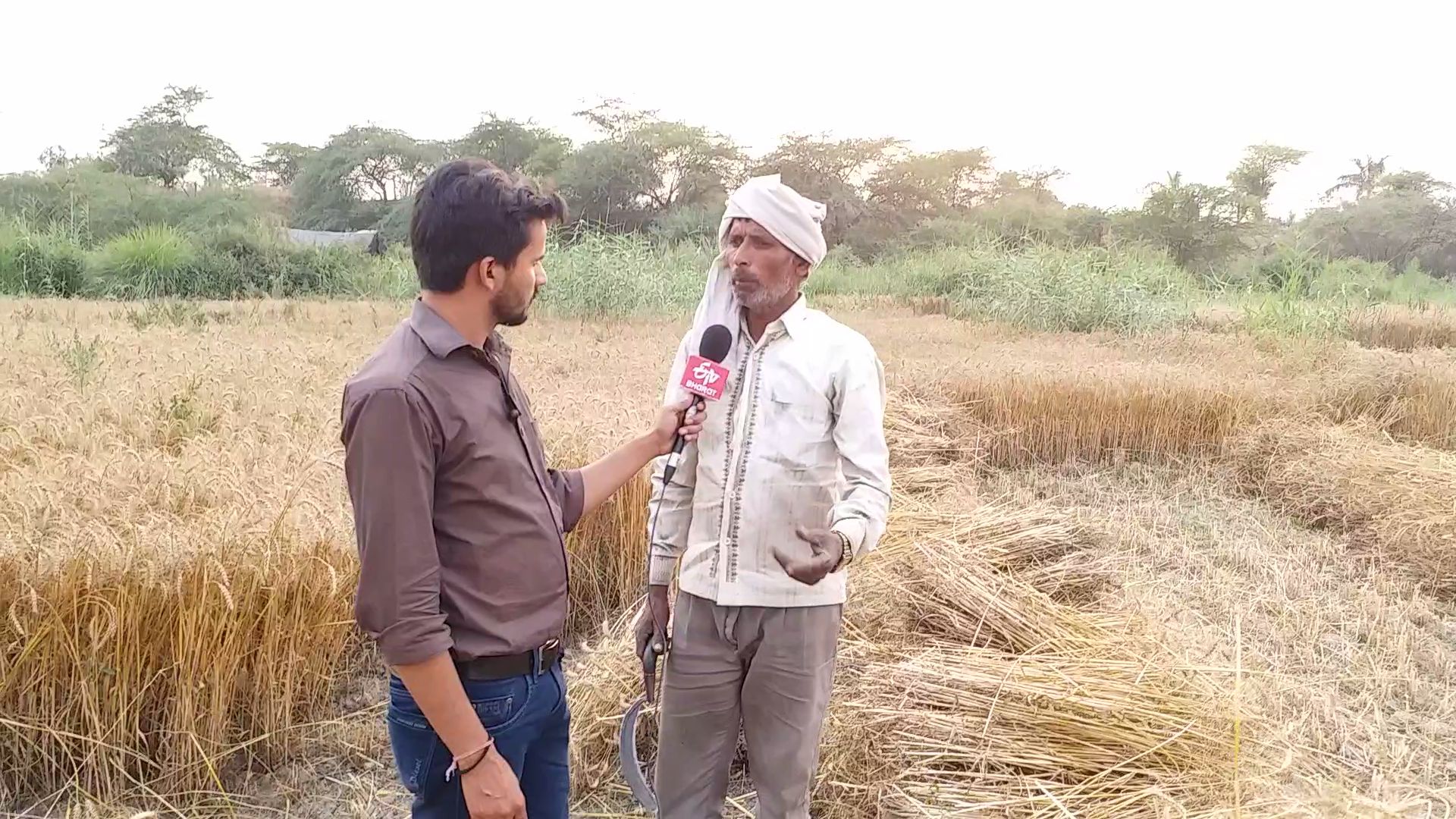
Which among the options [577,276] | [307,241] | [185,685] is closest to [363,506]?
[185,685]

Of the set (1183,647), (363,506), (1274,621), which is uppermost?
(363,506)

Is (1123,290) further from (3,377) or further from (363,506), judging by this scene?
(363,506)

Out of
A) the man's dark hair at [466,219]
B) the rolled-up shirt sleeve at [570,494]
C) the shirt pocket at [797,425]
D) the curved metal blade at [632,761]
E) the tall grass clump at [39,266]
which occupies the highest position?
the man's dark hair at [466,219]

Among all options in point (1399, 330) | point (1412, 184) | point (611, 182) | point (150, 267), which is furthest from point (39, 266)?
point (1412, 184)

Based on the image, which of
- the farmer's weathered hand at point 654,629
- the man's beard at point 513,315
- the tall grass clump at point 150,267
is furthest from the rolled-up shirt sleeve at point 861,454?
the tall grass clump at point 150,267

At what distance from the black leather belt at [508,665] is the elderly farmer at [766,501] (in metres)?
0.46

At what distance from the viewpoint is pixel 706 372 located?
1849 mm

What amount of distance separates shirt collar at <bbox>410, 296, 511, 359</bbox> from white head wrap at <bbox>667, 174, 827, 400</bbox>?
2.03 ft

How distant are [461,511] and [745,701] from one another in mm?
879

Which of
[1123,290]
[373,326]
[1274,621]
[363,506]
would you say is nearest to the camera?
[363,506]

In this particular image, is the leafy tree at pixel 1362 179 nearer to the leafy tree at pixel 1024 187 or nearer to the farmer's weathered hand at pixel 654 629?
the leafy tree at pixel 1024 187

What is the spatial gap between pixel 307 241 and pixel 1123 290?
1651 centimetres

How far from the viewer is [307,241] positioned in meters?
20.6

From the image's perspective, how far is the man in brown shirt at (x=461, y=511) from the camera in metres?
1.30
